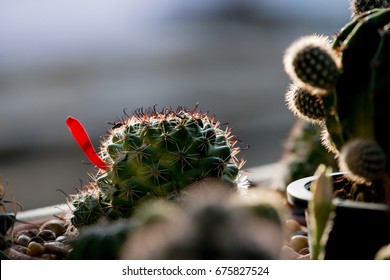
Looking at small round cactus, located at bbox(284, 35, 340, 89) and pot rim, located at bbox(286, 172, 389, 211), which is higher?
small round cactus, located at bbox(284, 35, 340, 89)

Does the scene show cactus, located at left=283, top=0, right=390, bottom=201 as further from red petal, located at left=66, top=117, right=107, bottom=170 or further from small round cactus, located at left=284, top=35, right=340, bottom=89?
red petal, located at left=66, top=117, right=107, bottom=170

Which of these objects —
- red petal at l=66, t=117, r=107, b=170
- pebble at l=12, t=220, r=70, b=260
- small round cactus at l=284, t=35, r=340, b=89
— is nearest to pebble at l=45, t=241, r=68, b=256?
pebble at l=12, t=220, r=70, b=260

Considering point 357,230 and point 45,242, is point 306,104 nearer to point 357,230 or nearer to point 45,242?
point 357,230

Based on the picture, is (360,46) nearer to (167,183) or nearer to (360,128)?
(360,128)

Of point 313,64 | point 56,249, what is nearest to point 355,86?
point 313,64

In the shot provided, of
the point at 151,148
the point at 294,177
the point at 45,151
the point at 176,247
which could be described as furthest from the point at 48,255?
the point at 45,151

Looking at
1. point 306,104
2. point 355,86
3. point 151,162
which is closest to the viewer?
point 355,86

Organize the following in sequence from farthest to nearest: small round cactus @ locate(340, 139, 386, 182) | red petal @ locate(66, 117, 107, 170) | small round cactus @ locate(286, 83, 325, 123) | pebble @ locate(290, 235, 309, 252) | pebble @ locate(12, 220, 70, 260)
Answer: pebble @ locate(290, 235, 309, 252)
pebble @ locate(12, 220, 70, 260)
red petal @ locate(66, 117, 107, 170)
small round cactus @ locate(286, 83, 325, 123)
small round cactus @ locate(340, 139, 386, 182)

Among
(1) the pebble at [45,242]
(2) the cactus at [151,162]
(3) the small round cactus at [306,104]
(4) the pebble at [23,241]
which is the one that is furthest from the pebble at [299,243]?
(4) the pebble at [23,241]
